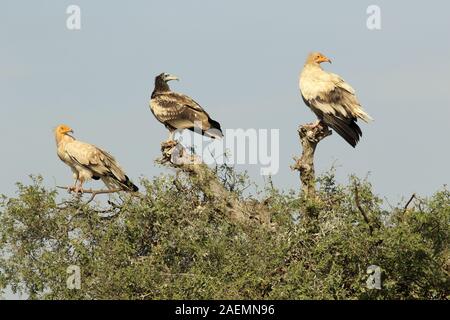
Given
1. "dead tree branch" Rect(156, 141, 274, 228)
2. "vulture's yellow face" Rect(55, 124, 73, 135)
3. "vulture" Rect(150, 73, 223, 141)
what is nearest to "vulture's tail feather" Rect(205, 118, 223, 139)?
"vulture" Rect(150, 73, 223, 141)

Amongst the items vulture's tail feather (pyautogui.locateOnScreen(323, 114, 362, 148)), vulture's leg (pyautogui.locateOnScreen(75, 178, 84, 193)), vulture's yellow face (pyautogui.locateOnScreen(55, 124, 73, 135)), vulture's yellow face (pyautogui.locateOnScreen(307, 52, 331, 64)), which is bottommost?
vulture's leg (pyautogui.locateOnScreen(75, 178, 84, 193))

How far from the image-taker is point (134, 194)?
835 inches

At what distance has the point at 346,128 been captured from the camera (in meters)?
22.2

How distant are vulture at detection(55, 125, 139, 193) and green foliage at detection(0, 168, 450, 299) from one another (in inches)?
118

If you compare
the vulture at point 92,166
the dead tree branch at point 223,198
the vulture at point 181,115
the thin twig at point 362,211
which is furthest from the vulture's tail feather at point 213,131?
the thin twig at point 362,211

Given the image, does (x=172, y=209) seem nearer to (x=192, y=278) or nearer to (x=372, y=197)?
(x=192, y=278)

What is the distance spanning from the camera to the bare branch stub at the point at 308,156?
20.6 metres

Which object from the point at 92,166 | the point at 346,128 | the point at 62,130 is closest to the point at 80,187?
the point at 92,166

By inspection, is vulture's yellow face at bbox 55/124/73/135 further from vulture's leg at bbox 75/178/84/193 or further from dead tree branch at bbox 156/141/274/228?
dead tree branch at bbox 156/141/274/228

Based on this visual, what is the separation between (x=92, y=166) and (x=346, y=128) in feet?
20.3

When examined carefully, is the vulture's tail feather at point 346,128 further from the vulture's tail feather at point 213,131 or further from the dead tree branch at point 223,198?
the vulture's tail feather at point 213,131

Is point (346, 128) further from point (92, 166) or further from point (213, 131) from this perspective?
point (92, 166)

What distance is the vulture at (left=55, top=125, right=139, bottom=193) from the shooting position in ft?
80.9
